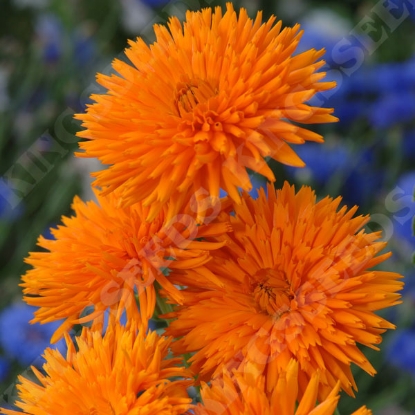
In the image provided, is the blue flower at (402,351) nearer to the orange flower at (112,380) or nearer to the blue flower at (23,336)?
the blue flower at (23,336)

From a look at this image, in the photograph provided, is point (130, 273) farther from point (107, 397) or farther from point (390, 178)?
point (390, 178)

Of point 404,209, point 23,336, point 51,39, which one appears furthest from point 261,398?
point 51,39

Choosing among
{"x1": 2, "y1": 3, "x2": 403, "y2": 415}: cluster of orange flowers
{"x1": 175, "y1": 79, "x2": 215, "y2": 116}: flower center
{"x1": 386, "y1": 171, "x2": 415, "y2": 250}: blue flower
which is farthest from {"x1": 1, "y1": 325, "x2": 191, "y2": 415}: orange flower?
{"x1": 386, "y1": 171, "x2": 415, "y2": 250}: blue flower

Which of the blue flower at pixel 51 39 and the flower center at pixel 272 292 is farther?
the blue flower at pixel 51 39

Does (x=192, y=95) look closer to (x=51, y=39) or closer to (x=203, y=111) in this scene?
(x=203, y=111)

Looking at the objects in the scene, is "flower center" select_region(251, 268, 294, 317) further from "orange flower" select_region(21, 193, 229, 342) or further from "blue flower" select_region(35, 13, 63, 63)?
"blue flower" select_region(35, 13, 63, 63)

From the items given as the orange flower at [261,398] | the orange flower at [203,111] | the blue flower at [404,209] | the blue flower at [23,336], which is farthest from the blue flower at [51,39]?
the orange flower at [261,398]
